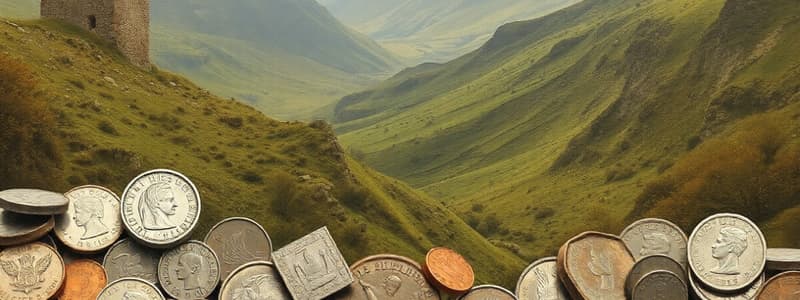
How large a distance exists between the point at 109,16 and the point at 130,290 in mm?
37071

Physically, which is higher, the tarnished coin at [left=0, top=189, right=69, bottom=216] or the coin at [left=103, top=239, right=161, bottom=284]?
the tarnished coin at [left=0, top=189, right=69, bottom=216]

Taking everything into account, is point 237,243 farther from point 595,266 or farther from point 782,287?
point 782,287

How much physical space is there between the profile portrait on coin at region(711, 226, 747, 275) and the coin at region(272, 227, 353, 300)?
273 inches

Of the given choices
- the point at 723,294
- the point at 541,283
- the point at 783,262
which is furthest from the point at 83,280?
the point at 783,262

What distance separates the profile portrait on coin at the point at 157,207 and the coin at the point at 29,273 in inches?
66.5

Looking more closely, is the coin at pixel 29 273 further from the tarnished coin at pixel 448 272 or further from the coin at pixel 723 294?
the coin at pixel 723 294

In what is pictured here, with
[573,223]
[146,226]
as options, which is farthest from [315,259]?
[573,223]

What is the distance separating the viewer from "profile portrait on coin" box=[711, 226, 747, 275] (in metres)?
13.0

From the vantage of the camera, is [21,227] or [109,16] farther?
[109,16]

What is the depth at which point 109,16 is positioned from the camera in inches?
1767

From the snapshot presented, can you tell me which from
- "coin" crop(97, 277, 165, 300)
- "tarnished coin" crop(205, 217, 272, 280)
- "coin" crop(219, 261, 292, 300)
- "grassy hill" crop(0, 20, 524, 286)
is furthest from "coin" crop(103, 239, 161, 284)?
"grassy hill" crop(0, 20, 524, 286)

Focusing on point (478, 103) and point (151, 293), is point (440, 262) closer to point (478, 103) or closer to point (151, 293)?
point (151, 293)

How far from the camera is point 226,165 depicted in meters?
41.3

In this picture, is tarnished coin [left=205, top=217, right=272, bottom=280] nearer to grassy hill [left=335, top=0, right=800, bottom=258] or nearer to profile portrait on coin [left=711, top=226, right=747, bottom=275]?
profile portrait on coin [left=711, top=226, right=747, bottom=275]
